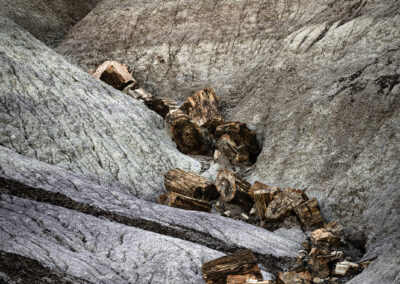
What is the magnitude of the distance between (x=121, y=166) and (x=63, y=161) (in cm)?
144

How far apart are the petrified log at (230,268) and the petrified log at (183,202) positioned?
3.00 meters

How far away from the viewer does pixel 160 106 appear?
44.9 ft

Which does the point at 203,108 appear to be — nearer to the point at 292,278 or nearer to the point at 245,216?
the point at 245,216

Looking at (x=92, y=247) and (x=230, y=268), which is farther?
(x=92, y=247)

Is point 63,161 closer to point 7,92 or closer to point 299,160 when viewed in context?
point 7,92

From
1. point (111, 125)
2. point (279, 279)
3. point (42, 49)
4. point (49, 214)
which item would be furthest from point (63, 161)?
point (279, 279)

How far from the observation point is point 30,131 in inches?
368

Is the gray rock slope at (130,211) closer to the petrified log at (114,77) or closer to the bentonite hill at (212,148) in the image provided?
the bentonite hill at (212,148)

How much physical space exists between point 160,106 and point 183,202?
5658mm

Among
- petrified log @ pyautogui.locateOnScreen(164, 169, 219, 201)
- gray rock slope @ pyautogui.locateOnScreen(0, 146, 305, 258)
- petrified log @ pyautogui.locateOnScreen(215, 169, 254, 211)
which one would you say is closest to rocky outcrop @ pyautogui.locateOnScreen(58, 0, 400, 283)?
petrified log @ pyautogui.locateOnScreen(215, 169, 254, 211)

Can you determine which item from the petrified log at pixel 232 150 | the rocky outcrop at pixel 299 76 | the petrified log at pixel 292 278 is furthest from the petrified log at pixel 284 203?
the petrified log at pixel 232 150

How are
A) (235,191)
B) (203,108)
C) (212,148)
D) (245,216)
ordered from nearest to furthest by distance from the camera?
1. (245,216)
2. (235,191)
3. (212,148)
4. (203,108)

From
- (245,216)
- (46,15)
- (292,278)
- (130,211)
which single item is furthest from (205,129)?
(46,15)

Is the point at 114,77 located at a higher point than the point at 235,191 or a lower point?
higher
